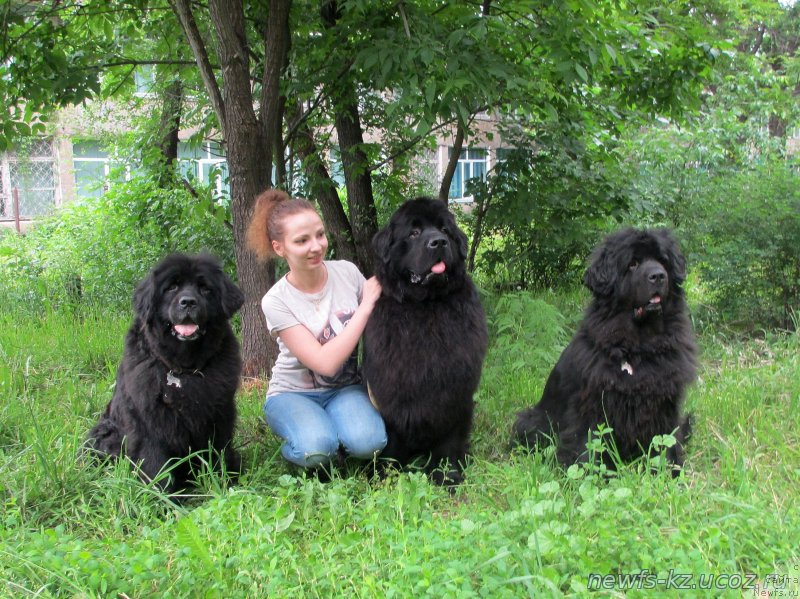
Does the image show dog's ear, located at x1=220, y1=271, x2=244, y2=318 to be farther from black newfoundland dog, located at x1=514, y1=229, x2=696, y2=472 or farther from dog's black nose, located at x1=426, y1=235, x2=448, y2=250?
black newfoundland dog, located at x1=514, y1=229, x2=696, y2=472

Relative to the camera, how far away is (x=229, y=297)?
10.2ft

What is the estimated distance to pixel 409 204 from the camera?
3.10m

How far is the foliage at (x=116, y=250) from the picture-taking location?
6.99 metres

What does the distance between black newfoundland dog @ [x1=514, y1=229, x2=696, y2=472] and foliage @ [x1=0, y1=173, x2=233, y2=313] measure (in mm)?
4019

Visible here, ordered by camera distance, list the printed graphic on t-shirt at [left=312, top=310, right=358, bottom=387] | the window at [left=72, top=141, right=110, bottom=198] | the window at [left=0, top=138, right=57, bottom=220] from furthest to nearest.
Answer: the window at [left=0, top=138, right=57, bottom=220], the window at [left=72, top=141, right=110, bottom=198], the printed graphic on t-shirt at [left=312, top=310, right=358, bottom=387]

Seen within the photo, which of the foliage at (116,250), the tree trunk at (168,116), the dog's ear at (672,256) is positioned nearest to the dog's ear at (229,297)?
the dog's ear at (672,256)

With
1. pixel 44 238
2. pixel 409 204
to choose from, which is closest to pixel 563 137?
pixel 409 204

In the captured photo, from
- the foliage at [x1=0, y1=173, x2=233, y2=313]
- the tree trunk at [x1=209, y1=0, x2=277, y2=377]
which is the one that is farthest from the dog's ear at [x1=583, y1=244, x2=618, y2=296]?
the foliage at [x1=0, y1=173, x2=233, y2=313]

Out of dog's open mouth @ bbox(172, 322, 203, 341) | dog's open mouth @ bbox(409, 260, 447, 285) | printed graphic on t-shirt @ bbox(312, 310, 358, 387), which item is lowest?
printed graphic on t-shirt @ bbox(312, 310, 358, 387)

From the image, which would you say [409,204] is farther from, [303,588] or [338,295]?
[303,588]

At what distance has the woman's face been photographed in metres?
3.24

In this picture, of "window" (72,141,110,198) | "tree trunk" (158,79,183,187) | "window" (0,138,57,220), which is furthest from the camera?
"window" (0,138,57,220)

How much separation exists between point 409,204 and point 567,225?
3661 millimetres

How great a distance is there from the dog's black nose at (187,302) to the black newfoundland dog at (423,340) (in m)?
0.84
